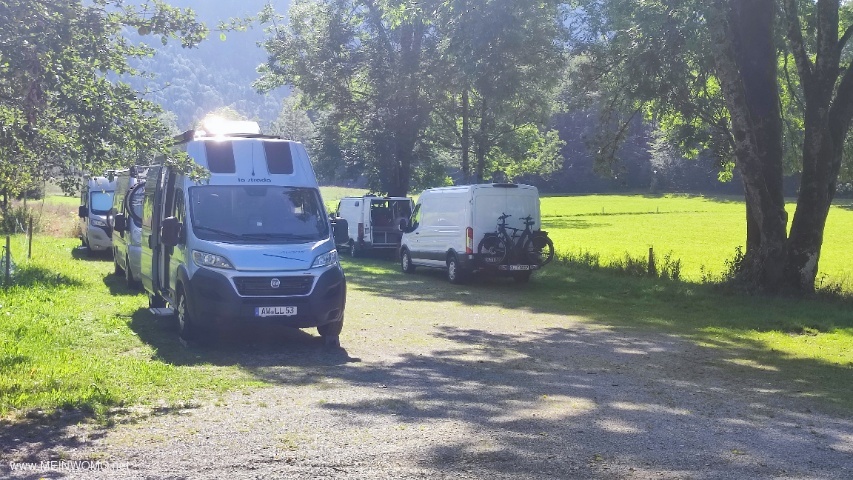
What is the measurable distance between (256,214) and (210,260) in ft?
3.39

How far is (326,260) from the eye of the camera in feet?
38.8

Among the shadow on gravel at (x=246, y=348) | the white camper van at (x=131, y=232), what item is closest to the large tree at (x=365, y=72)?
the white camper van at (x=131, y=232)

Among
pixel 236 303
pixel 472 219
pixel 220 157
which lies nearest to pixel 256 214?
pixel 220 157

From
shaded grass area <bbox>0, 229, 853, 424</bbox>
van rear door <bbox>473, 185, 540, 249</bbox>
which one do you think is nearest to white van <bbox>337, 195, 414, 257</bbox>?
shaded grass area <bbox>0, 229, 853, 424</bbox>

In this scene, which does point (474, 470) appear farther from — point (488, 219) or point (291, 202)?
point (488, 219)

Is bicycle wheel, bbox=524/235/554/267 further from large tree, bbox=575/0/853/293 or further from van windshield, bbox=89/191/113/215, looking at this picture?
van windshield, bbox=89/191/113/215

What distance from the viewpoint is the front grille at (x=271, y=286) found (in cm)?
1131

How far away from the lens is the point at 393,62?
124 ft

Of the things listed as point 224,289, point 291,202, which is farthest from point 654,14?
point 224,289

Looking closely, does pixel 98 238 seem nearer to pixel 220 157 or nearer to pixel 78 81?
pixel 220 157

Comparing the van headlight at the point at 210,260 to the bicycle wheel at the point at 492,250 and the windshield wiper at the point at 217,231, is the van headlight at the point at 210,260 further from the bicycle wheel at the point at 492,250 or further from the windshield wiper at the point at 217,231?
the bicycle wheel at the point at 492,250

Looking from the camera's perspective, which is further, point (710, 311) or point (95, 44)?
point (710, 311)

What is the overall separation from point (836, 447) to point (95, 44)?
7434 mm

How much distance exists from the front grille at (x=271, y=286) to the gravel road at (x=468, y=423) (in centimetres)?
79
